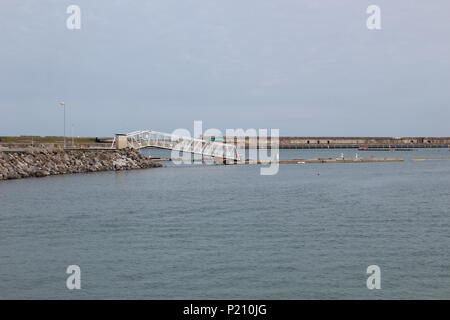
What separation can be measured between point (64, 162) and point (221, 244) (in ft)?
170

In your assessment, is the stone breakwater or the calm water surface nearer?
the calm water surface

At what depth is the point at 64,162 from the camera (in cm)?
7419

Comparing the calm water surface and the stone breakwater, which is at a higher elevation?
the stone breakwater

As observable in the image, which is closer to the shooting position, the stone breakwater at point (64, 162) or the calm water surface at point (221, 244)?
the calm water surface at point (221, 244)

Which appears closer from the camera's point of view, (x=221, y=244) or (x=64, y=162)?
(x=221, y=244)

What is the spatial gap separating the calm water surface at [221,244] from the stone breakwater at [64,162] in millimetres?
13612

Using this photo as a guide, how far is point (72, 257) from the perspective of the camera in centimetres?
2486

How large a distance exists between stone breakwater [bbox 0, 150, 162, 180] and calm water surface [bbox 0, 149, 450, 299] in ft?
44.7

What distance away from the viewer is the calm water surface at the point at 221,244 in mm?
20391

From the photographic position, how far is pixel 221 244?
27.6 metres

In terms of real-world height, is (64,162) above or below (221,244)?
above

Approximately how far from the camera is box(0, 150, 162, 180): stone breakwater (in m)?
64.3

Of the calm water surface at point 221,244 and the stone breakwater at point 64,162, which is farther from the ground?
the stone breakwater at point 64,162
